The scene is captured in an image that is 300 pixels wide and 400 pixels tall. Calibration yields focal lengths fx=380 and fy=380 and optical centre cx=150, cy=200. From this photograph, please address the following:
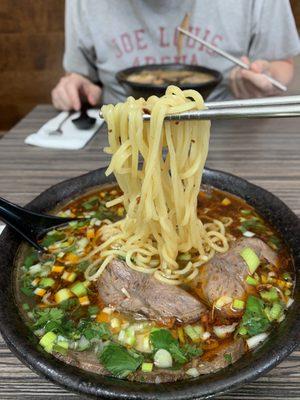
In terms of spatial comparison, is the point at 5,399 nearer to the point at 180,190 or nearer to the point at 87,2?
the point at 180,190

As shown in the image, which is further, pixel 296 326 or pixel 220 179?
pixel 220 179

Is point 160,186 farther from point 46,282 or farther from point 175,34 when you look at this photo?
point 175,34

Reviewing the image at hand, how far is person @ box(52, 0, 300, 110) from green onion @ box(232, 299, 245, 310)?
225 cm

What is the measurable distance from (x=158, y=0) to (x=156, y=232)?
2470mm

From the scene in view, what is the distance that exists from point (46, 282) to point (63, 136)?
5.12 feet

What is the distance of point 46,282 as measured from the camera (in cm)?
144

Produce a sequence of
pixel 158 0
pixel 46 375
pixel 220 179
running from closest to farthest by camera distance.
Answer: pixel 46 375
pixel 220 179
pixel 158 0

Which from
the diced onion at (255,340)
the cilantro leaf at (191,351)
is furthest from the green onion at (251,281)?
the cilantro leaf at (191,351)

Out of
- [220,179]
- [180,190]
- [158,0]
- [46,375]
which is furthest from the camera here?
[158,0]

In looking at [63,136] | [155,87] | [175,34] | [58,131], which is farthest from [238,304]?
[175,34]

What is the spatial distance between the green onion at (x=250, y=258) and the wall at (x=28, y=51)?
4103mm

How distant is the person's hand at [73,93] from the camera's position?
3.06m

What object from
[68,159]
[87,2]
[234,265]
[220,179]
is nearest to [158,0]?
[87,2]

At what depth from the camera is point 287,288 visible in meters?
1.37
